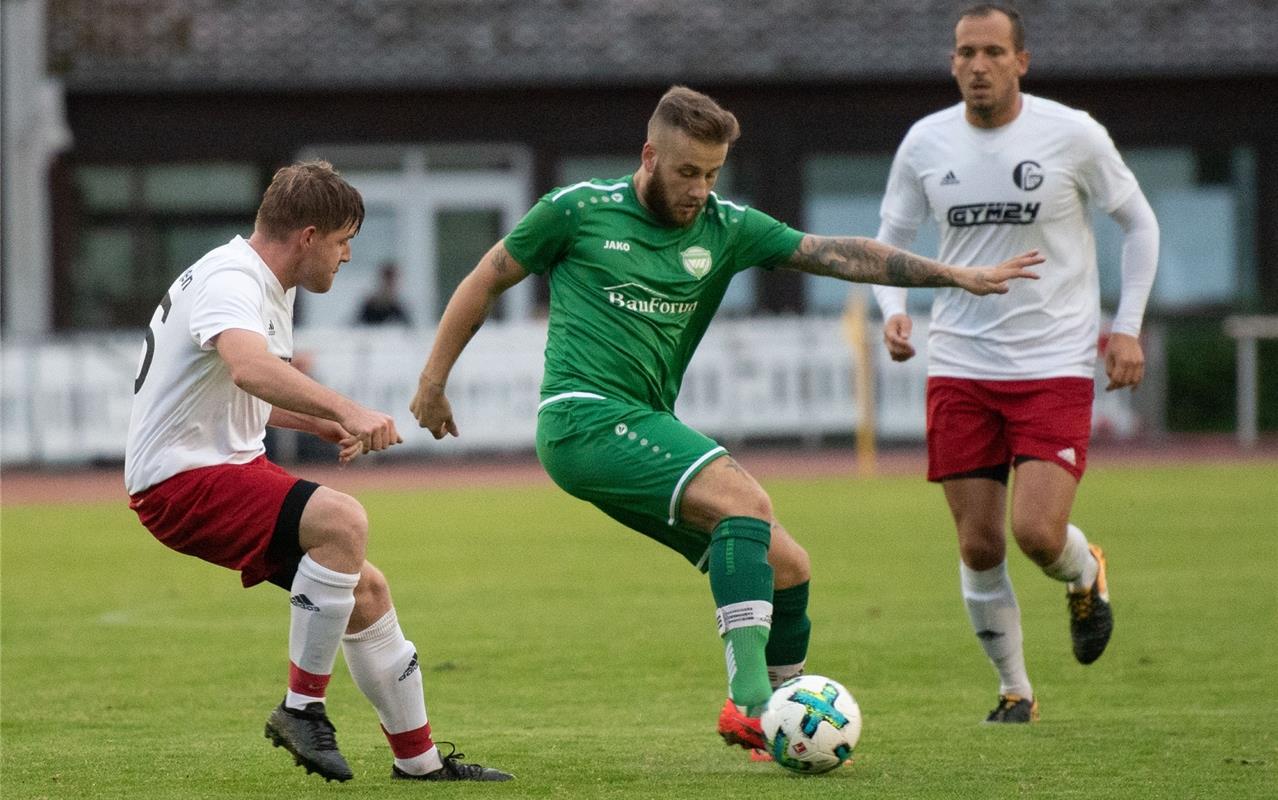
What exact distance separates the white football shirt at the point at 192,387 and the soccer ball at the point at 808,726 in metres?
1.74

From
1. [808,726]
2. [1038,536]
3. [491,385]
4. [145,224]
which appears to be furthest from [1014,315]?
[145,224]

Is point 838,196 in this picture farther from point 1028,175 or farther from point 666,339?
point 666,339

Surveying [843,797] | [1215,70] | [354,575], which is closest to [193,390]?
[354,575]

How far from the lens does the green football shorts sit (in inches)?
245

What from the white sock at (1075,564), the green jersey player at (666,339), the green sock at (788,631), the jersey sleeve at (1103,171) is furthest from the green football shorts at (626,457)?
the jersey sleeve at (1103,171)

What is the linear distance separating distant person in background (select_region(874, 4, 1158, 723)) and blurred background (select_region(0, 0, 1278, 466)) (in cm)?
1770

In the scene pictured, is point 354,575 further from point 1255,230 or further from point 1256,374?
point 1255,230

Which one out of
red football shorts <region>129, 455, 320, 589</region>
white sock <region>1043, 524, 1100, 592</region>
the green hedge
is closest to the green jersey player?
red football shorts <region>129, 455, 320, 589</region>

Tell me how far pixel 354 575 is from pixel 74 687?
300 centimetres

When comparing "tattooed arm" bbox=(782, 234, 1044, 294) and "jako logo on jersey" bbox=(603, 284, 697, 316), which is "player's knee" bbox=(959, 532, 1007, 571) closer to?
"tattooed arm" bbox=(782, 234, 1044, 294)

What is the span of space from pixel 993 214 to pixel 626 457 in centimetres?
216

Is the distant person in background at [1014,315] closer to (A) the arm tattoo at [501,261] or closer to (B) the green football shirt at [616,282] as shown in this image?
(B) the green football shirt at [616,282]

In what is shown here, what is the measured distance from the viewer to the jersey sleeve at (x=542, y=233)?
6.45m

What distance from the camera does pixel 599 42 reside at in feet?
86.6
